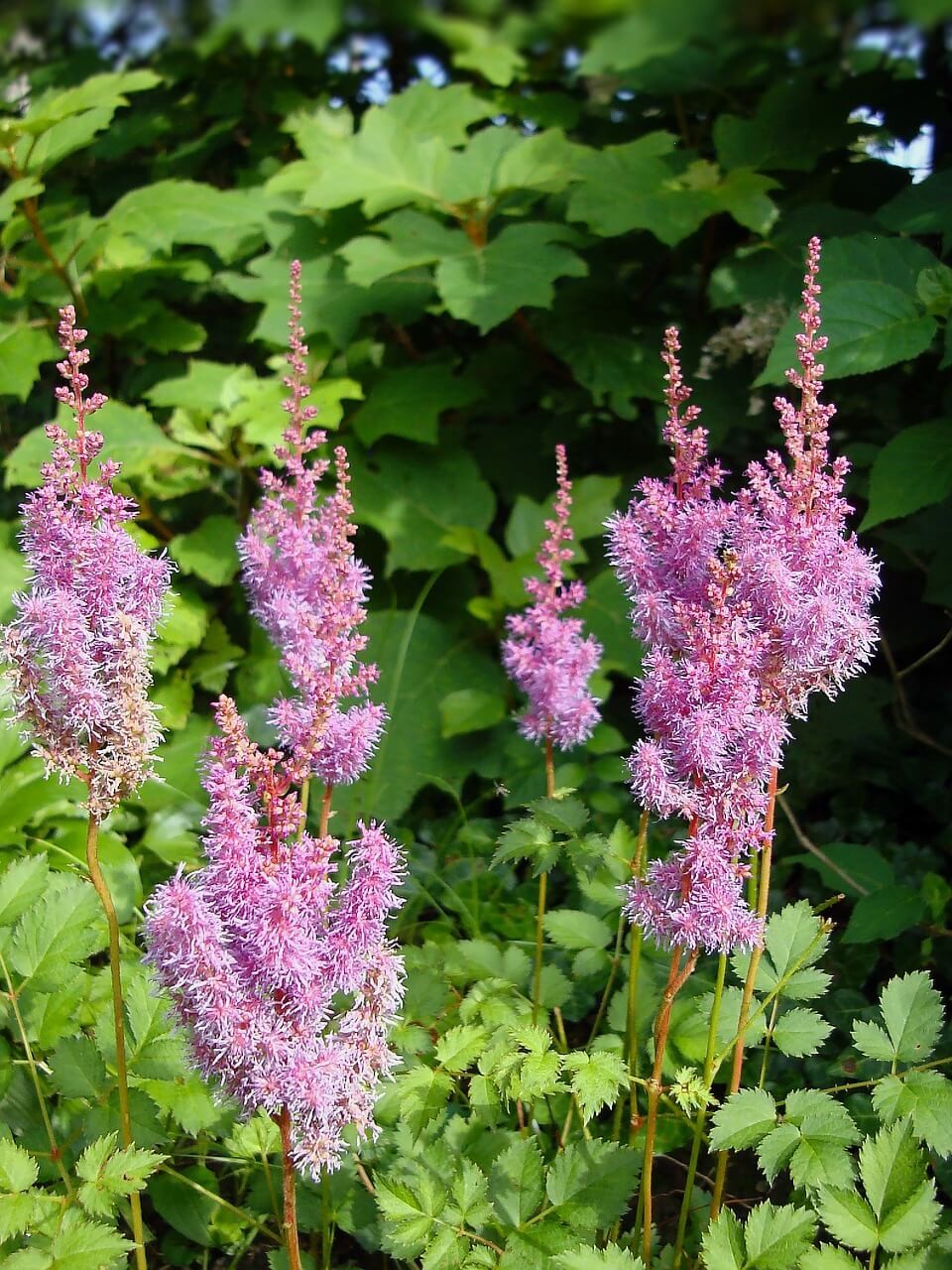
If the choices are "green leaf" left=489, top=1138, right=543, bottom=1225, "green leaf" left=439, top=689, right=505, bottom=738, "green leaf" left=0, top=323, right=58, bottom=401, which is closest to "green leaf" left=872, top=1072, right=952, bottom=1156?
"green leaf" left=489, top=1138, right=543, bottom=1225

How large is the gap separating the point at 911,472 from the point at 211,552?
2017 mm

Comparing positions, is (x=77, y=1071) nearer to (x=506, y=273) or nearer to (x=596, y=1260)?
(x=596, y=1260)

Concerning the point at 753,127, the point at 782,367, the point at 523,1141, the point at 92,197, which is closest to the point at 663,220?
the point at 753,127

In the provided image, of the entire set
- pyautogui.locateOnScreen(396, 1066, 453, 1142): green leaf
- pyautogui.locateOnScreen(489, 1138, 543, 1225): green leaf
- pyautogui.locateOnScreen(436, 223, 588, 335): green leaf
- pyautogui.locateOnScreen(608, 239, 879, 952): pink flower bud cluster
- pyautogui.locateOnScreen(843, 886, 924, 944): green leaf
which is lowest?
pyautogui.locateOnScreen(843, 886, 924, 944): green leaf

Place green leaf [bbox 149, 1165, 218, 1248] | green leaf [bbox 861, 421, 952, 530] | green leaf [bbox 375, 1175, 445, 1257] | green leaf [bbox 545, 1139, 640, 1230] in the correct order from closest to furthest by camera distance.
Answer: green leaf [bbox 375, 1175, 445, 1257] → green leaf [bbox 545, 1139, 640, 1230] → green leaf [bbox 149, 1165, 218, 1248] → green leaf [bbox 861, 421, 952, 530]

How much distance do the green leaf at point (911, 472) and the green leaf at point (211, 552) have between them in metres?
1.83

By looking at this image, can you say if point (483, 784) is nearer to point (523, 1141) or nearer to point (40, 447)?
point (40, 447)

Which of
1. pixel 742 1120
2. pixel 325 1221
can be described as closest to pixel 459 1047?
pixel 325 1221

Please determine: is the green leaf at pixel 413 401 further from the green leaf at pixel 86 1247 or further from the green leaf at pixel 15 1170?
the green leaf at pixel 86 1247

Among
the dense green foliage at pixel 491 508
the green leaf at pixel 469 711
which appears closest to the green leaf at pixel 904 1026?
the dense green foliage at pixel 491 508

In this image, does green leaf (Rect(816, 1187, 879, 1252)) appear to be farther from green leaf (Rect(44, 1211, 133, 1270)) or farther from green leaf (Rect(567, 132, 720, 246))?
green leaf (Rect(567, 132, 720, 246))

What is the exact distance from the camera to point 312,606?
1941 mm

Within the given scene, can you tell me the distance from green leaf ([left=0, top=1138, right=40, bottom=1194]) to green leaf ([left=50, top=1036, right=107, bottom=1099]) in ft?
0.72

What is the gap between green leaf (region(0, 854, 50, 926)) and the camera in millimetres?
2111
